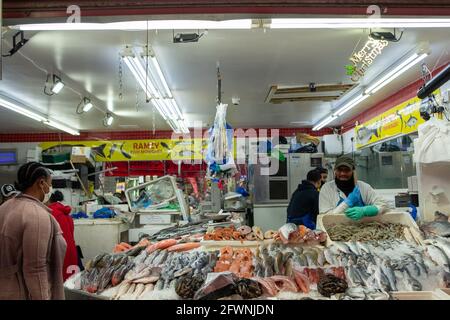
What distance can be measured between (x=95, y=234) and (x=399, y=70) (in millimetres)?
5924

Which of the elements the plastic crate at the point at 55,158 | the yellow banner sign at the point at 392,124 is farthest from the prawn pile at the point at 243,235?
the plastic crate at the point at 55,158

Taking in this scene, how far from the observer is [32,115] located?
8.84 metres

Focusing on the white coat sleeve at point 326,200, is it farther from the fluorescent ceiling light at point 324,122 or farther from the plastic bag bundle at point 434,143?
the fluorescent ceiling light at point 324,122

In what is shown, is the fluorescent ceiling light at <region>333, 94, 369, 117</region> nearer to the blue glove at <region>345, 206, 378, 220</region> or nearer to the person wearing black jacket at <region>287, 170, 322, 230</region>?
the person wearing black jacket at <region>287, 170, 322, 230</region>

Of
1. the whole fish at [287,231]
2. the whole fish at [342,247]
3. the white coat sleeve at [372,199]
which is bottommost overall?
the whole fish at [342,247]

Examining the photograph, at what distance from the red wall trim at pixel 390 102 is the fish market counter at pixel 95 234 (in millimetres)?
6160

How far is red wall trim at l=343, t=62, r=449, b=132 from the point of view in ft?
23.4

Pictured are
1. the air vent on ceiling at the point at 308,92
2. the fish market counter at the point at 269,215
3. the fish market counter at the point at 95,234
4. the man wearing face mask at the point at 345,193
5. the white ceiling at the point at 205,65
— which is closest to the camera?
the man wearing face mask at the point at 345,193

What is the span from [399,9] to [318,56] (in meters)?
3.92

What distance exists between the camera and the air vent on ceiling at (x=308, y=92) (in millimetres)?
6953

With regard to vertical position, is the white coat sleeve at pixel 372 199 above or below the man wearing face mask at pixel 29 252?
above

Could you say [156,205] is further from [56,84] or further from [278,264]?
[278,264]

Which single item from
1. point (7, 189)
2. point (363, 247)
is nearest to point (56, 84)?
point (7, 189)

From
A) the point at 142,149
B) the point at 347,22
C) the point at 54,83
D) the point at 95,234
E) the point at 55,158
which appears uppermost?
the point at 54,83
